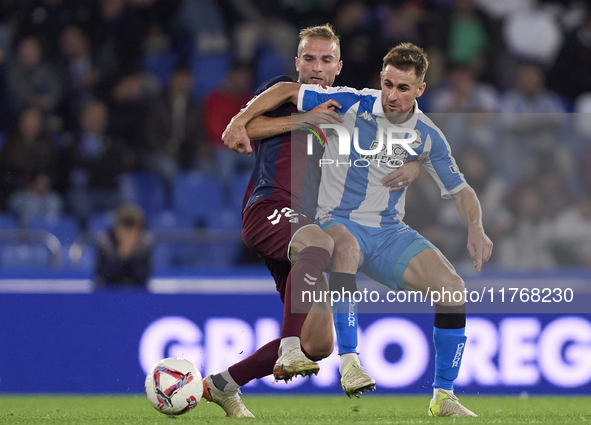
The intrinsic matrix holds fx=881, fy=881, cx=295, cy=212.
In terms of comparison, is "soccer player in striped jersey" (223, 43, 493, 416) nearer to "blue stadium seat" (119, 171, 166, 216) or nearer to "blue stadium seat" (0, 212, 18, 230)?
"blue stadium seat" (119, 171, 166, 216)

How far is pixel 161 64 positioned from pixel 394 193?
554 centimetres

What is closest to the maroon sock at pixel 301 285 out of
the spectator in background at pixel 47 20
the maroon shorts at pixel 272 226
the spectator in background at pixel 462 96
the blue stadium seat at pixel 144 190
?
the maroon shorts at pixel 272 226

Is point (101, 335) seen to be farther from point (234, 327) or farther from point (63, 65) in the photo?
point (63, 65)

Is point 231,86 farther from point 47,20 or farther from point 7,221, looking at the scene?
point 7,221

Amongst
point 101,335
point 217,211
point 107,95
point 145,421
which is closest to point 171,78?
point 107,95

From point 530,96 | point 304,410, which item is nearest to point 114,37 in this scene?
point 530,96

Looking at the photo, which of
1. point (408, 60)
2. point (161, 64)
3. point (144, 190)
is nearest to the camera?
point (408, 60)

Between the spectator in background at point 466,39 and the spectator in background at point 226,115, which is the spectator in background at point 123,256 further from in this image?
the spectator in background at point 466,39

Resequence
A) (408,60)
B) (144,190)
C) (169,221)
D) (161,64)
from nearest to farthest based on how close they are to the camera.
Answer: (408,60), (169,221), (144,190), (161,64)

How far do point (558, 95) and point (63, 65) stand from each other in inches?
215

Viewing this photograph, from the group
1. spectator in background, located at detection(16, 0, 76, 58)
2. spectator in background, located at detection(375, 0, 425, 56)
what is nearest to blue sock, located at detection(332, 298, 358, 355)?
spectator in background, located at detection(375, 0, 425, 56)

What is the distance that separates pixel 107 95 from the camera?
9.51 metres

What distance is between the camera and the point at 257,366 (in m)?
4.99

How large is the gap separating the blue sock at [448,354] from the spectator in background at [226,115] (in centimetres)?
440
